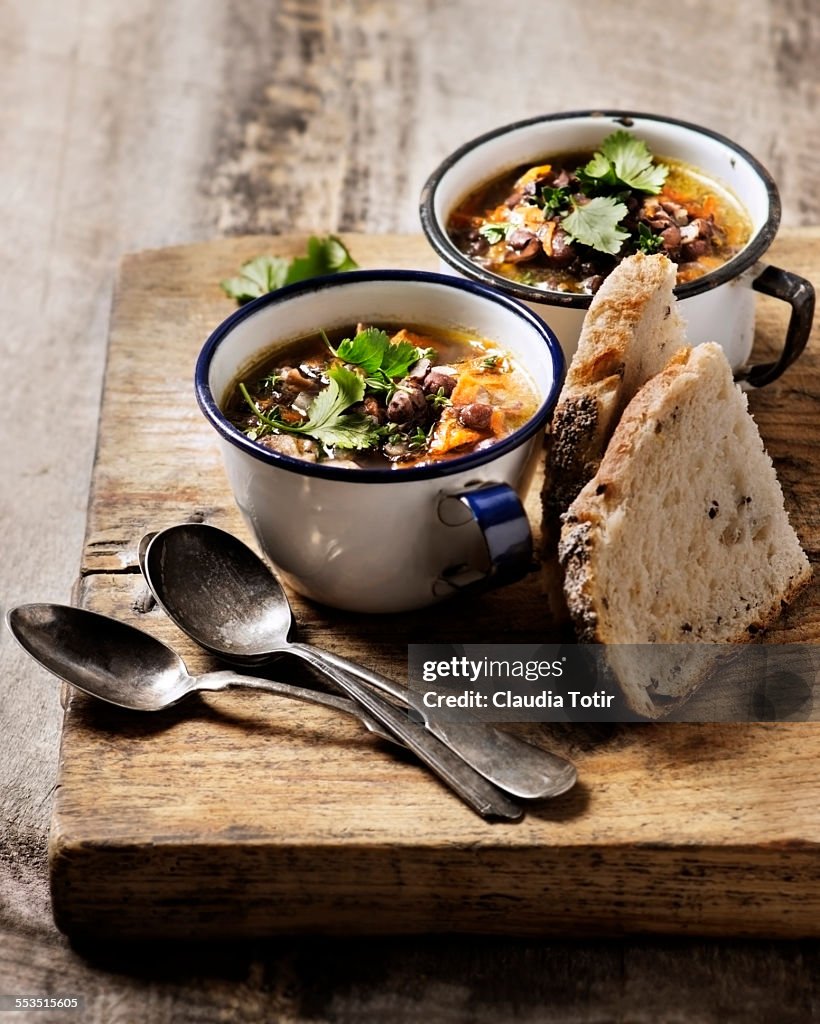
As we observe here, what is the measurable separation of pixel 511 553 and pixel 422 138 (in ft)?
10.2

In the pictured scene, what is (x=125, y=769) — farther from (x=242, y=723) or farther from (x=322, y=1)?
(x=322, y=1)

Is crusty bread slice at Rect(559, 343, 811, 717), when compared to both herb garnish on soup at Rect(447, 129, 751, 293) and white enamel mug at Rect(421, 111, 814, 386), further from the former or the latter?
herb garnish on soup at Rect(447, 129, 751, 293)

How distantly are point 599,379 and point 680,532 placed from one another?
13.4 inches

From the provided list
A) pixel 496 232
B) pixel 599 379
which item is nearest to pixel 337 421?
pixel 599 379

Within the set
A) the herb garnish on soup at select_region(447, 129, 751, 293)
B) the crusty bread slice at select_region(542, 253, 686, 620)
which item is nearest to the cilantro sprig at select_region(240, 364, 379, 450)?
the crusty bread slice at select_region(542, 253, 686, 620)

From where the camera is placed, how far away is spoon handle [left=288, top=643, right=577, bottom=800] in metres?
2.30

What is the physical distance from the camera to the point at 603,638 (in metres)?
2.40

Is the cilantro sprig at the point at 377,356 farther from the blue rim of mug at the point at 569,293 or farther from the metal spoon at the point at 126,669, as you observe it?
the metal spoon at the point at 126,669

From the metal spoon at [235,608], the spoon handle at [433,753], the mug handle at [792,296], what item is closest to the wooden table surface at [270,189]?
the spoon handle at [433,753]

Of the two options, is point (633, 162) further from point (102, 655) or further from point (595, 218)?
point (102, 655)

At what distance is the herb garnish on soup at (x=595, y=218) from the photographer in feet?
10.2

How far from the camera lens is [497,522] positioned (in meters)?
2.42

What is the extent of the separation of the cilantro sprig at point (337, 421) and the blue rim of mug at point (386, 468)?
6 centimetres

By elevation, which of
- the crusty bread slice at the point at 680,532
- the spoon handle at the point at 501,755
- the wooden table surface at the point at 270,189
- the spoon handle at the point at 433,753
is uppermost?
the crusty bread slice at the point at 680,532
